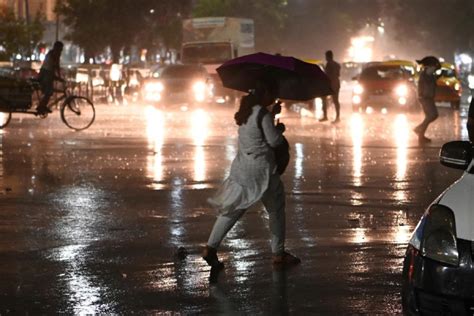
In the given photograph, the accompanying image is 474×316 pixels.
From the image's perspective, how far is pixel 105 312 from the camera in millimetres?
8211

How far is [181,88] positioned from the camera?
136 ft

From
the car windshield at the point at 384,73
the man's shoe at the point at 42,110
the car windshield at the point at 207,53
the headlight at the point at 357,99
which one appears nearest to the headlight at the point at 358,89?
the headlight at the point at 357,99

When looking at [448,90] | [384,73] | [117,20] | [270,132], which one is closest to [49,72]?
[270,132]

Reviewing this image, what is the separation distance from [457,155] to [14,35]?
60.7 metres

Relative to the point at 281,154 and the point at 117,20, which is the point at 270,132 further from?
the point at 117,20

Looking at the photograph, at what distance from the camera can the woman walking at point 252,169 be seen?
9703mm

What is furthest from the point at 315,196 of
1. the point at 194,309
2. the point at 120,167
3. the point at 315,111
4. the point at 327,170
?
the point at 315,111

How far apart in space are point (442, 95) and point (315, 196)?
2974cm

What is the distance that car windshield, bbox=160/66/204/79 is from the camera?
42094 millimetres

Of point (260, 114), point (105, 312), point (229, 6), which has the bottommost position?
point (105, 312)

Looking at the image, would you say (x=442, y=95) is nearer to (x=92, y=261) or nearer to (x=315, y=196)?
(x=315, y=196)

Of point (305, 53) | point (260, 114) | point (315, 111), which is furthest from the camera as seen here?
point (305, 53)

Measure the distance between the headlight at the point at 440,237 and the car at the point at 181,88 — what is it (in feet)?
114

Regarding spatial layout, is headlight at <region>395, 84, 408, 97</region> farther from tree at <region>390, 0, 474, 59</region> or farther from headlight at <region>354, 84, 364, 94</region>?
tree at <region>390, 0, 474, 59</region>
